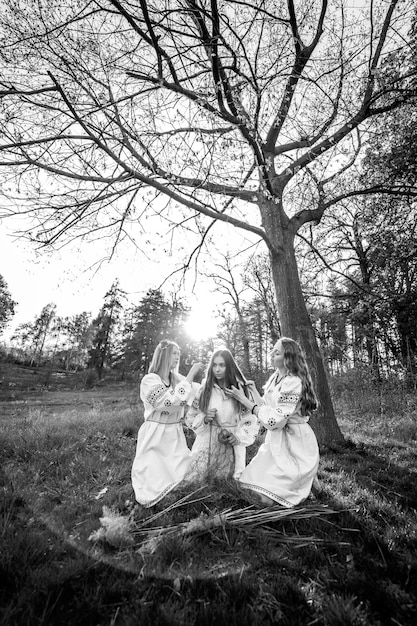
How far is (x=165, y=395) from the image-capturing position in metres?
4.04

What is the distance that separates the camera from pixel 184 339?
3669 cm

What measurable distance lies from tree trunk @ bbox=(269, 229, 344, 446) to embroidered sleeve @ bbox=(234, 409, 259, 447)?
6.66ft

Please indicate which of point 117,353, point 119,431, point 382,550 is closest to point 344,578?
point 382,550

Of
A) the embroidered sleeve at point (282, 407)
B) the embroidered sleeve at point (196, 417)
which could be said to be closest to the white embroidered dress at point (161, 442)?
the embroidered sleeve at point (196, 417)

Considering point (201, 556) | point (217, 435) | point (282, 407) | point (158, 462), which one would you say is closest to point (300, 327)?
point (282, 407)

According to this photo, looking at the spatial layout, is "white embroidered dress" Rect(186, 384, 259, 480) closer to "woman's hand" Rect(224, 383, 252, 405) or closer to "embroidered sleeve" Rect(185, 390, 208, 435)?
"embroidered sleeve" Rect(185, 390, 208, 435)

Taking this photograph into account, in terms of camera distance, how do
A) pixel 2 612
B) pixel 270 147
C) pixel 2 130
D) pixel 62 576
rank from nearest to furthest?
pixel 2 612, pixel 62 576, pixel 2 130, pixel 270 147

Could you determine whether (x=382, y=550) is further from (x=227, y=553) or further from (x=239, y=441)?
(x=239, y=441)

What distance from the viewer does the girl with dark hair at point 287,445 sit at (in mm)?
3475

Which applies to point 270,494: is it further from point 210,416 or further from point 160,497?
point 160,497

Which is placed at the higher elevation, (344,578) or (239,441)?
(239,441)

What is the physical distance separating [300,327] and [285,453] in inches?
114

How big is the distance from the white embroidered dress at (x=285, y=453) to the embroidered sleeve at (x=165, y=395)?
1.02 meters

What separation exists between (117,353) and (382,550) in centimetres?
4405
